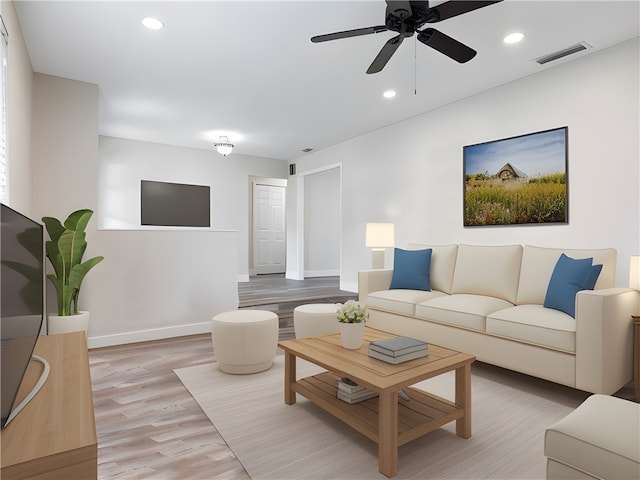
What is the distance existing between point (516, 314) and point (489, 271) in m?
0.81

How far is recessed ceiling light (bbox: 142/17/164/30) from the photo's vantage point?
2.76 m

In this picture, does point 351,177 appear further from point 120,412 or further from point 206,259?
point 120,412

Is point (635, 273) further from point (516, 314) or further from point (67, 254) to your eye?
point (67, 254)

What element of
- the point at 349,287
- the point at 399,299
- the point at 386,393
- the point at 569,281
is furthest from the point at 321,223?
the point at 386,393

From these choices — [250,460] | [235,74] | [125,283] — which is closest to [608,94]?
[235,74]

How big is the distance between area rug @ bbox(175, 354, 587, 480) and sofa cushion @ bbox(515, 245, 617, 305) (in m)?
0.68

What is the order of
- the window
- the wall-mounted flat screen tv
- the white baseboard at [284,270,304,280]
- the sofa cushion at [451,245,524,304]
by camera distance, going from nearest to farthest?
1. the window
2. the sofa cushion at [451,245,524,304]
3. the wall-mounted flat screen tv
4. the white baseboard at [284,270,304,280]

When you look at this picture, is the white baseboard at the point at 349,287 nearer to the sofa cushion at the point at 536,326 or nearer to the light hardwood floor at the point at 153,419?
the light hardwood floor at the point at 153,419

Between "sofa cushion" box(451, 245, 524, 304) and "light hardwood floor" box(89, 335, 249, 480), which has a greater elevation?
"sofa cushion" box(451, 245, 524, 304)

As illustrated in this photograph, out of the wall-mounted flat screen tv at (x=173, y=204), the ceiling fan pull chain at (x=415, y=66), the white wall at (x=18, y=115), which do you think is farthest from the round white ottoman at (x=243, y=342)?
the wall-mounted flat screen tv at (x=173, y=204)

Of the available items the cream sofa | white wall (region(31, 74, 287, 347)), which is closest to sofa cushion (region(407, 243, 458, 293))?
the cream sofa

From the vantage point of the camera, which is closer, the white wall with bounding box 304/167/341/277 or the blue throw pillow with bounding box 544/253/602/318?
the blue throw pillow with bounding box 544/253/602/318

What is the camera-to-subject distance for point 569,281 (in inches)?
106

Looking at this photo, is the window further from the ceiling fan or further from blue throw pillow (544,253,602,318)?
blue throw pillow (544,253,602,318)
